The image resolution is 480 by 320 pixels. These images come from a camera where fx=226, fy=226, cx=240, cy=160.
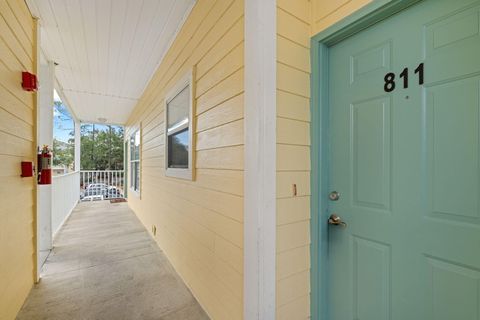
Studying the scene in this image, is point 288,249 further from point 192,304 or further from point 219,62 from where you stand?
point 219,62

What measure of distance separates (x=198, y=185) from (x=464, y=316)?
5.82 ft

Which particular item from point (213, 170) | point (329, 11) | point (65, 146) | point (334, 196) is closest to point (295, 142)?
point (334, 196)

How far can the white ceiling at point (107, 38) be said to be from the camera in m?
2.09

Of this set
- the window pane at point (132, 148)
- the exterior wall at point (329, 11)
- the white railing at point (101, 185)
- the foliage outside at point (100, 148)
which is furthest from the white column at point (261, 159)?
the foliage outside at point (100, 148)

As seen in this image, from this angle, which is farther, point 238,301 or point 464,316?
point 238,301

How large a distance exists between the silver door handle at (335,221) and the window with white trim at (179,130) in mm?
1271

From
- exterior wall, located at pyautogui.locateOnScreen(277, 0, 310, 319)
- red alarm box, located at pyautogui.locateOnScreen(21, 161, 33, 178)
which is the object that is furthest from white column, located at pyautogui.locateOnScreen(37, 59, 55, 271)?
exterior wall, located at pyautogui.locateOnScreen(277, 0, 310, 319)

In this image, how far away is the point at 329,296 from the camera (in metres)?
1.45

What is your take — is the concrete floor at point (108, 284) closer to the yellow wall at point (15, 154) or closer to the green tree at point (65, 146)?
the yellow wall at point (15, 154)

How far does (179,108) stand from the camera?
2615mm

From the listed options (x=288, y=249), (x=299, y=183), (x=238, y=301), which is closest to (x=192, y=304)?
(x=238, y=301)

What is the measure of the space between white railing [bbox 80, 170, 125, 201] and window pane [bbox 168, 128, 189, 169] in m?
6.18

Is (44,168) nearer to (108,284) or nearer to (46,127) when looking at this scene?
(46,127)

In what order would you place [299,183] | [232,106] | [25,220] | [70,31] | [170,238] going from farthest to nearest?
[170,238]
[70,31]
[25,220]
[232,106]
[299,183]
